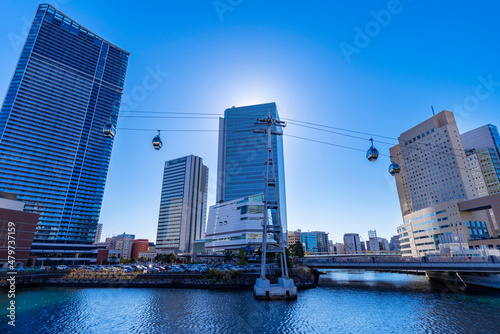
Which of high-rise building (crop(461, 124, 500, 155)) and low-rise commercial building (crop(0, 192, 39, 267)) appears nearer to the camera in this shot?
low-rise commercial building (crop(0, 192, 39, 267))

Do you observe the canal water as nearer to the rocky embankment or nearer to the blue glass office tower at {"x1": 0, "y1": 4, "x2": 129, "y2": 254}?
the rocky embankment

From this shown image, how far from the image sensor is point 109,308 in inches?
1277

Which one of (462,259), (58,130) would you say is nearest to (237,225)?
(462,259)

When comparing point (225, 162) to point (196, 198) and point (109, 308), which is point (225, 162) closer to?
point (196, 198)

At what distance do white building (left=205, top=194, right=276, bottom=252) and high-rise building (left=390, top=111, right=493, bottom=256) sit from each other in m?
63.8

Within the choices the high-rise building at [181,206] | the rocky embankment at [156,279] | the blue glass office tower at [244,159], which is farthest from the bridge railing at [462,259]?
the high-rise building at [181,206]

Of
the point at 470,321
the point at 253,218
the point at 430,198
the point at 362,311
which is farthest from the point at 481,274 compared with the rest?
the point at 430,198

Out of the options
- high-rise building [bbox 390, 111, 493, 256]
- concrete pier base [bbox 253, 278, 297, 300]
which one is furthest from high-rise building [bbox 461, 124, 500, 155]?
concrete pier base [bbox 253, 278, 297, 300]

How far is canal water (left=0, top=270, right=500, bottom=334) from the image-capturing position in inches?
928

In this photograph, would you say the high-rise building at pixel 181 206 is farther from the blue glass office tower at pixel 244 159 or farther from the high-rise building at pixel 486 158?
the high-rise building at pixel 486 158

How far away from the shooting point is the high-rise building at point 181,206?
17688 cm

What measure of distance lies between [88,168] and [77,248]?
42.4m

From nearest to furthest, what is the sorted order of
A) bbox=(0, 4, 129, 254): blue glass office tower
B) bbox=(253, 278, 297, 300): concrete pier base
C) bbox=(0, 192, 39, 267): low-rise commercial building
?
bbox=(253, 278, 297, 300): concrete pier base, bbox=(0, 192, 39, 267): low-rise commercial building, bbox=(0, 4, 129, 254): blue glass office tower

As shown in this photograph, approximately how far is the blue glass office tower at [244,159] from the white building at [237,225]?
15.4 meters
